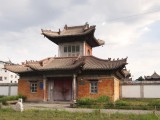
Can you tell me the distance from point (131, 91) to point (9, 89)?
50.3 ft

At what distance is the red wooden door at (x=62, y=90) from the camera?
28.7 metres

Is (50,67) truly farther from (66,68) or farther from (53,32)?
(53,32)

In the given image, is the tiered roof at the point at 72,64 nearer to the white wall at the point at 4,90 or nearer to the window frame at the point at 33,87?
the window frame at the point at 33,87

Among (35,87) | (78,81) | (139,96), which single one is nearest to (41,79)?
(35,87)

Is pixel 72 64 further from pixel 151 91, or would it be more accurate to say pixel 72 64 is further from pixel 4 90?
pixel 4 90

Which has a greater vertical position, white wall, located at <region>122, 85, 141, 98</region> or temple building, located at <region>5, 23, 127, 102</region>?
temple building, located at <region>5, 23, 127, 102</region>

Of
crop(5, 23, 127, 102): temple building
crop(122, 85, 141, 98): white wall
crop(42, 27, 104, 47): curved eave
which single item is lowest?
crop(122, 85, 141, 98): white wall

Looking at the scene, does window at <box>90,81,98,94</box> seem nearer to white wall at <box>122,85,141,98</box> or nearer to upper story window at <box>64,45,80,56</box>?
upper story window at <box>64,45,80,56</box>

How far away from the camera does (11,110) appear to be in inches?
691

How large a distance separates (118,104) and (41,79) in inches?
431

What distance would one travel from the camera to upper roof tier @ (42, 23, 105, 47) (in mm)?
28984

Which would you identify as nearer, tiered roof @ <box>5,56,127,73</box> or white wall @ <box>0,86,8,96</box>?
tiered roof @ <box>5,56,127,73</box>

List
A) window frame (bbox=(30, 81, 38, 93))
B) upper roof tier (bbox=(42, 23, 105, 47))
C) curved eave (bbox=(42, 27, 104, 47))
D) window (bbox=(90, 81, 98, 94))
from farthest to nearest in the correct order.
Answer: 1. window frame (bbox=(30, 81, 38, 93))
2. upper roof tier (bbox=(42, 23, 105, 47))
3. curved eave (bbox=(42, 27, 104, 47))
4. window (bbox=(90, 81, 98, 94))

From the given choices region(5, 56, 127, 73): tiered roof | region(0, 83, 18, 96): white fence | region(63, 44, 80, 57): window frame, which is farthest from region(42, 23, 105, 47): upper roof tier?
region(0, 83, 18, 96): white fence
